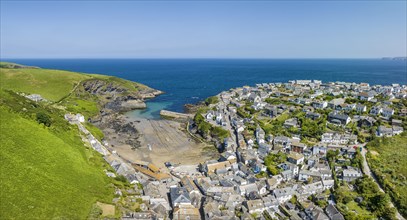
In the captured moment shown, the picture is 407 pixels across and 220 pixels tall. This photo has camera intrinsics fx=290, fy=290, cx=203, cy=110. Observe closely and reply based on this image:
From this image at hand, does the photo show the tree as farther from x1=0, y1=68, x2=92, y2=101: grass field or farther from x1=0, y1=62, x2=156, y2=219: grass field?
x1=0, y1=68, x2=92, y2=101: grass field

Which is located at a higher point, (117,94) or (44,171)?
(44,171)

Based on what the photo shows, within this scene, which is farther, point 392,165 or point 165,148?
point 165,148

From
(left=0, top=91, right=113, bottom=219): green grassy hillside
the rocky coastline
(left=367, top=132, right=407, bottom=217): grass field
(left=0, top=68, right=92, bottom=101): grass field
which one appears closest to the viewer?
(left=0, top=91, right=113, bottom=219): green grassy hillside

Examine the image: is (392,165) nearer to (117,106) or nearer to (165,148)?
(165,148)

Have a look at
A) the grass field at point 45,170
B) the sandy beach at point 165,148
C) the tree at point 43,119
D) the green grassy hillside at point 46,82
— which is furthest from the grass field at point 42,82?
the tree at point 43,119

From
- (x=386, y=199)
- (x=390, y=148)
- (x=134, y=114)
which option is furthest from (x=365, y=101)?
(x=134, y=114)

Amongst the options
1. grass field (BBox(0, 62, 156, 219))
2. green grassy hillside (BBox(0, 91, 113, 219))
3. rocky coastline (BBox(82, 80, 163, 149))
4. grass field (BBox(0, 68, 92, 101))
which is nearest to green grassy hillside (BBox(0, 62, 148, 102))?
grass field (BBox(0, 68, 92, 101))

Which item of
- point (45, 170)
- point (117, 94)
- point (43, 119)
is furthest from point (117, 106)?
point (45, 170)
